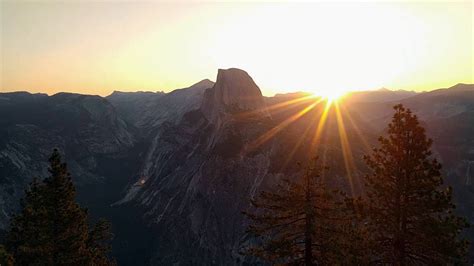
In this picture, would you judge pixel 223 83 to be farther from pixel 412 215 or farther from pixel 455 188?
pixel 412 215

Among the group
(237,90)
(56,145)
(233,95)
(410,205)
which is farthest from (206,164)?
(56,145)

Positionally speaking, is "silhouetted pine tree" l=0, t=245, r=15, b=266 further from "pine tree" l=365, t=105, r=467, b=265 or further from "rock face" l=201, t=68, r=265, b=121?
"rock face" l=201, t=68, r=265, b=121

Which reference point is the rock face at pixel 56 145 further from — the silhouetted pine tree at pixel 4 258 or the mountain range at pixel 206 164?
the silhouetted pine tree at pixel 4 258

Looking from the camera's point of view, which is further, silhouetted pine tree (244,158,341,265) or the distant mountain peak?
the distant mountain peak

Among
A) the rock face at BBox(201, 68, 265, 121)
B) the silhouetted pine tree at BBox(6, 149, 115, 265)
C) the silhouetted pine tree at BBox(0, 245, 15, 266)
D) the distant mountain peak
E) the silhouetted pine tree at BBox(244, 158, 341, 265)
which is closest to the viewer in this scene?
the silhouetted pine tree at BBox(0, 245, 15, 266)

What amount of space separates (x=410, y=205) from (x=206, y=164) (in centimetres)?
7758

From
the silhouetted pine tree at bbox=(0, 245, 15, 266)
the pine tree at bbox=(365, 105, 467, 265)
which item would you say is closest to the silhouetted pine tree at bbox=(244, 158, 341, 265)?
the pine tree at bbox=(365, 105, 467, 265)

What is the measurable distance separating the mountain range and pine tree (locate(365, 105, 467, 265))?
2554 centimetres

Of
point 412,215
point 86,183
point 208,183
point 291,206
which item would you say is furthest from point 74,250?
point 86,183

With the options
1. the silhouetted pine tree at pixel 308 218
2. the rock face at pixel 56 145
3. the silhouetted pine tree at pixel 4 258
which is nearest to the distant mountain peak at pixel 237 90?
the rock face at pixel 56 145

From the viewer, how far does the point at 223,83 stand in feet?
415

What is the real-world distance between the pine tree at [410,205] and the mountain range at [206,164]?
25.5m

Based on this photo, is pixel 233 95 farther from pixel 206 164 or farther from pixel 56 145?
pixel 56 145

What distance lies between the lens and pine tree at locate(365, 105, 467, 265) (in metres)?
17.9
